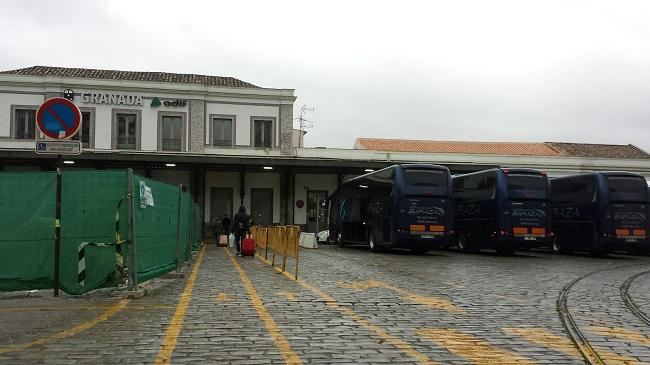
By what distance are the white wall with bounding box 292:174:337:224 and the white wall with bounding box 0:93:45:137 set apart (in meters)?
17.0

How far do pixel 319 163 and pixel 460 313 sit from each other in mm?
25881

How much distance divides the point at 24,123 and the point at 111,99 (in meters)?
5.46

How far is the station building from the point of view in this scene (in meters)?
37.4

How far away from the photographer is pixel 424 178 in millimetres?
23047

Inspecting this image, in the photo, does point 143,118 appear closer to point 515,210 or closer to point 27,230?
point 515,210

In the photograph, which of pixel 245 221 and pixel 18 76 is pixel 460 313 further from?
pixel 18 76

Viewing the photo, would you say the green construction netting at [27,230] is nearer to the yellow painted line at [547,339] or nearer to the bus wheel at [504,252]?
the yellow painted line at [547,339]

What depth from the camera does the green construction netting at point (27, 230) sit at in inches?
381

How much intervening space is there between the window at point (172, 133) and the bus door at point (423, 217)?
71.0ft

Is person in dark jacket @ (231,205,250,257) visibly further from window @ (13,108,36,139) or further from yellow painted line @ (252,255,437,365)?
window @ (13,108,36,139)

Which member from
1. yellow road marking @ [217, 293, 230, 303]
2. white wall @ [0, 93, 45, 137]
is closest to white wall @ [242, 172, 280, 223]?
white wall @ [0, 93, 45, 137]

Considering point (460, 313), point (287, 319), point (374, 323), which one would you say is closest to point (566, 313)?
point (460, 313)

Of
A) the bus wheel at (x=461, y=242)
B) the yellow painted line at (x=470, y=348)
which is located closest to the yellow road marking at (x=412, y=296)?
the yellow painted line at (x=470, y=348)

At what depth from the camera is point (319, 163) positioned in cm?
3425
